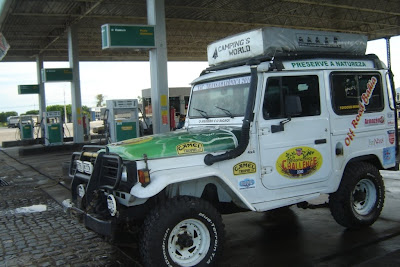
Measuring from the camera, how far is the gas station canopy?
1689 centimetres

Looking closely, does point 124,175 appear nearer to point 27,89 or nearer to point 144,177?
point 144,177

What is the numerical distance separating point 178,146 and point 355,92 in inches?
110

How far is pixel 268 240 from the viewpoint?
5355mm

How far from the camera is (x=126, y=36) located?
10.7m

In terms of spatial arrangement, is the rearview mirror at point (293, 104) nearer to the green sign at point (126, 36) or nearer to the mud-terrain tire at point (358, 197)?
the mud-terrain tire at point (358, 197)

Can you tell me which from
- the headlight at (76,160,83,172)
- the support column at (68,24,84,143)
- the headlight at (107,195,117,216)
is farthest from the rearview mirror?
the support column at (68,24,84,143)

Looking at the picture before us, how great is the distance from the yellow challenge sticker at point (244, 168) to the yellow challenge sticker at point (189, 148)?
465 mm

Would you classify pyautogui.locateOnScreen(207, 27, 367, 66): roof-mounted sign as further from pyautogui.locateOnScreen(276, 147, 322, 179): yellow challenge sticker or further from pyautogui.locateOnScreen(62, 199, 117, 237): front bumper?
pyautogui.locateOnScreen(62, 199, 117, 237): front bumper

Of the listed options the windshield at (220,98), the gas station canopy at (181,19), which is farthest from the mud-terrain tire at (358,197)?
the gas station canopy at (181,19)

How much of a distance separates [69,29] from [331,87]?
17021 mm

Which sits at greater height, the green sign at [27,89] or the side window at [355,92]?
the green sign at [27,89]

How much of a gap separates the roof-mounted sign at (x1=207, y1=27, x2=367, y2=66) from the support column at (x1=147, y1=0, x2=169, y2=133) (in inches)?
221

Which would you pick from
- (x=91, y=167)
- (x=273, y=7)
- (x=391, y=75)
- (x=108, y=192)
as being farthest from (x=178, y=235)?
(x=273, y=7)

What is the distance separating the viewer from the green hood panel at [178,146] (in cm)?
407
